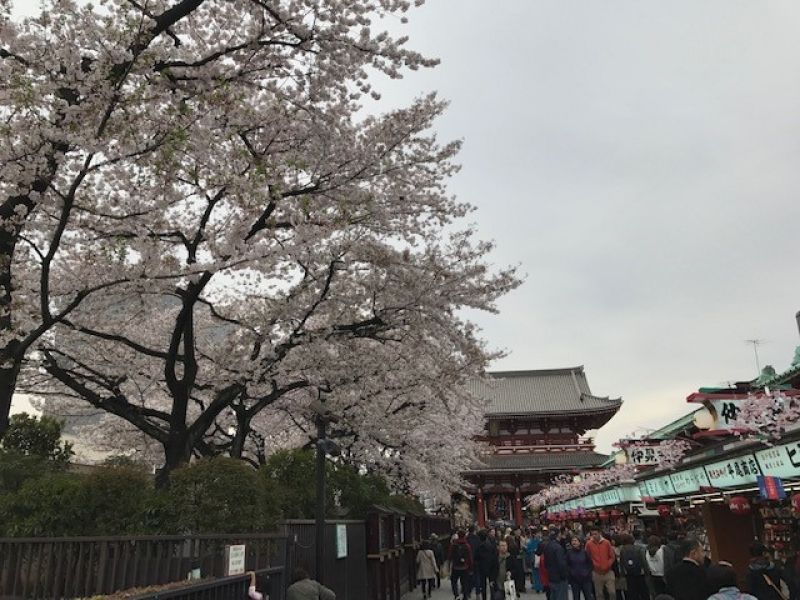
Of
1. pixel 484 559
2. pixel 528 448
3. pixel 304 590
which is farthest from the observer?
pixel 528 448

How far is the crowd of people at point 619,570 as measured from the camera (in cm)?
790

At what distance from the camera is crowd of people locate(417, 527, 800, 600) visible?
311 inches

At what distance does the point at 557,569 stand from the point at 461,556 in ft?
10.5

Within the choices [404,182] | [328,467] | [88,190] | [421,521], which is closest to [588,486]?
[421,521]

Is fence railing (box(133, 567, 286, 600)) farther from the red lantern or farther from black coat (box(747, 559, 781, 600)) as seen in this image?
the red lantern

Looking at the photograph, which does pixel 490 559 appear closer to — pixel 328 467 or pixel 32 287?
pixel 328 467

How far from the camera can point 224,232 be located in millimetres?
12070

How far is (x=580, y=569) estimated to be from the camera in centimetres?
1345

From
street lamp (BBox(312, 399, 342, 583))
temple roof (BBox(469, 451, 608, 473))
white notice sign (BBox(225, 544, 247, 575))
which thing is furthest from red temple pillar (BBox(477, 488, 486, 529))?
white notice sign (BBox(225, 544, 247, 575))

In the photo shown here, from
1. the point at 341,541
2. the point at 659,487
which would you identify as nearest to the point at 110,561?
the point at 341,541

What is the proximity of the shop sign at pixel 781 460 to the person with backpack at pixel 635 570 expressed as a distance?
3724 mm

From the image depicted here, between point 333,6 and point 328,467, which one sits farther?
point 328,467

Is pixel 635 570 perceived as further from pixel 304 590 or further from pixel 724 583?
pixel 304 590

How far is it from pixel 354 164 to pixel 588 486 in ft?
76.8
